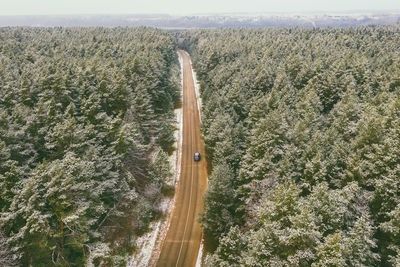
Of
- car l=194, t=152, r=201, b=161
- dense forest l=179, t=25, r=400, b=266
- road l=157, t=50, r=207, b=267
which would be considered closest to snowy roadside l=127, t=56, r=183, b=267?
road l=157, t=50, r=207, b=267

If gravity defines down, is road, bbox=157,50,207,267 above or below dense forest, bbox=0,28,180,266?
below

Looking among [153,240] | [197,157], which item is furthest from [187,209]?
[197,157]

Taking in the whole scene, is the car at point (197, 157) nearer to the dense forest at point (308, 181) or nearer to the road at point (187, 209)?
the road at point (187, 209)

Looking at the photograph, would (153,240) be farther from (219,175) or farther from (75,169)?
(75,169)

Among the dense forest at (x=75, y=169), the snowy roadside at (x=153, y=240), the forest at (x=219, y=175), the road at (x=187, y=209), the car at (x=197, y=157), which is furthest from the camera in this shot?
the car at (x=197, y=157)

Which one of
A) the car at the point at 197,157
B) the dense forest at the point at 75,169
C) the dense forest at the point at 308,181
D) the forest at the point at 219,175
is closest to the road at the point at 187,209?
the car at the point at 197,157

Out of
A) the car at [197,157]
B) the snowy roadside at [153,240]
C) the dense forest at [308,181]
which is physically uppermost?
the dense forest at [308,181]

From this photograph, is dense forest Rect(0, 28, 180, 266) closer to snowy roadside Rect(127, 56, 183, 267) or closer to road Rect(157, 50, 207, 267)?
snowy roadside Rect(127, 56, 183, 267)
